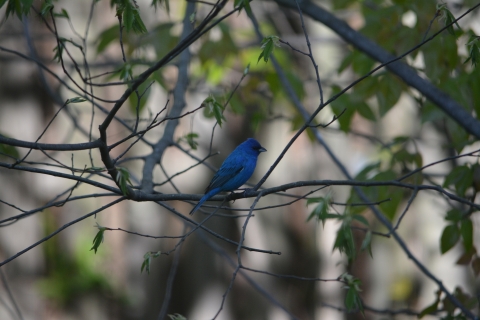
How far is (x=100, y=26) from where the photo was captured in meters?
7.38

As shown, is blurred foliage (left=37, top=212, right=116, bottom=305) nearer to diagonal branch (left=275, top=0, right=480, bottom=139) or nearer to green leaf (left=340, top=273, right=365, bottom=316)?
diagonal branch (left=275, top=0, right=480, bottom=139)

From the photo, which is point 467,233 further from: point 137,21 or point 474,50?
point 137,21

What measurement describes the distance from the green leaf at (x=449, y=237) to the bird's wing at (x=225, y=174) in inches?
79.2

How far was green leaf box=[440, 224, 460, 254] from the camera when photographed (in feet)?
12.2

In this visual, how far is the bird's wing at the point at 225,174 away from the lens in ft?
15.0

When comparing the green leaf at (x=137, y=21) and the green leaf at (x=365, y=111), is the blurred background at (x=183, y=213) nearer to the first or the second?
the green leaf at (x=365, y=111)

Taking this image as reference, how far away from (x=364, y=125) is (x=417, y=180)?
16.5ft

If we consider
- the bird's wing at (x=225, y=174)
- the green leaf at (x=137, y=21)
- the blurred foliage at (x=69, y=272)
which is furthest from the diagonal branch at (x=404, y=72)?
the blurred foliage at (x=69, y=272)

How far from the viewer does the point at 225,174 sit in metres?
4.68

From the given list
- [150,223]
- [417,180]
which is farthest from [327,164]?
[417,180]

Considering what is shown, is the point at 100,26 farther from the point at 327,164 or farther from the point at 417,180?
the point at 417,180

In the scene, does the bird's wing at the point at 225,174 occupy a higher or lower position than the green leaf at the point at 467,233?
higher

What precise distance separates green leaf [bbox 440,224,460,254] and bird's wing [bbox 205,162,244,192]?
201cm

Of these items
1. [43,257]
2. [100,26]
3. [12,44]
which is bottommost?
[43,257]
